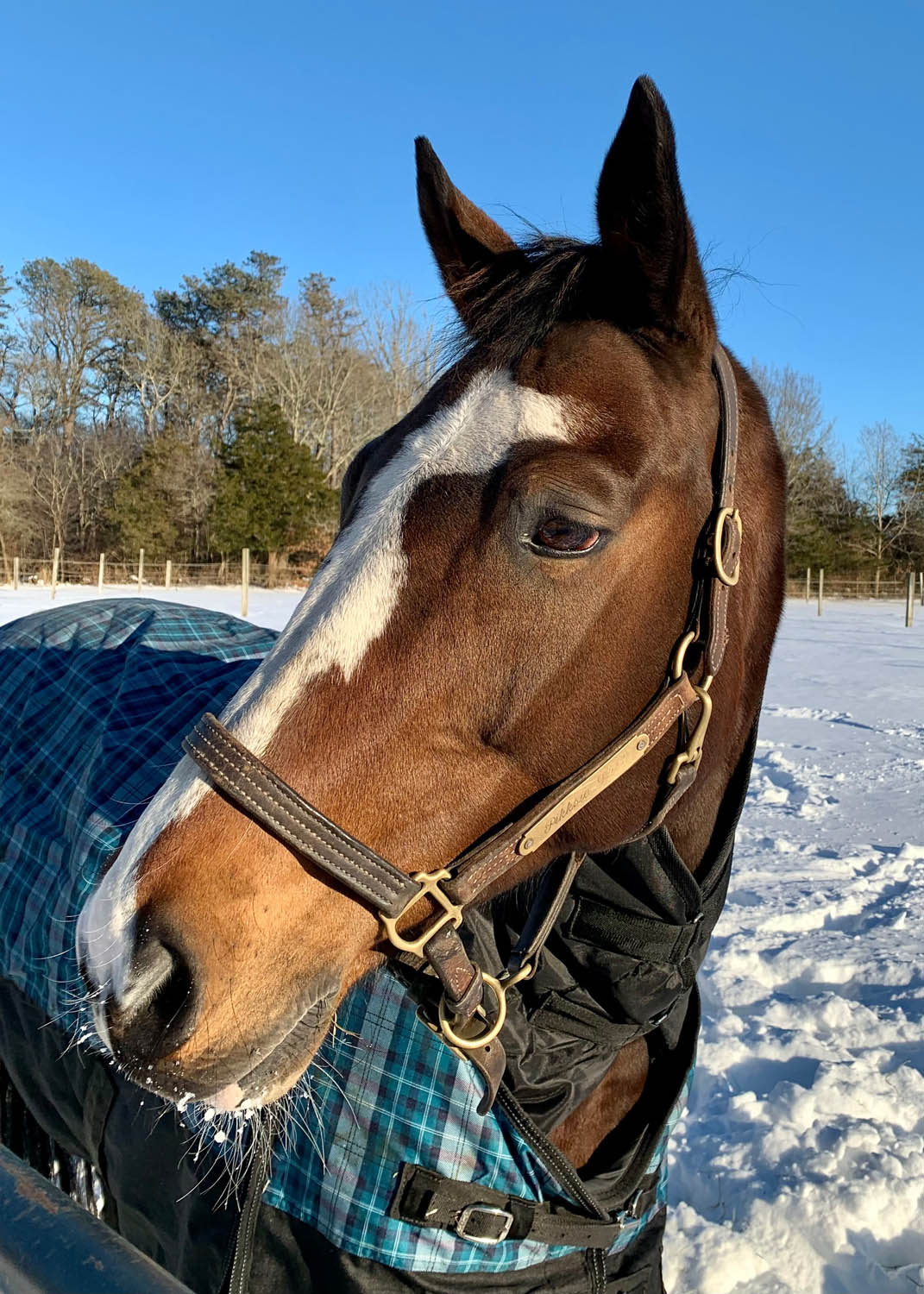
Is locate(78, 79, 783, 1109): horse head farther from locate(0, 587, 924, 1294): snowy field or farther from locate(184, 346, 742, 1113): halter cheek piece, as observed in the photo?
locate(0, 587, 924, 1294): snowy field

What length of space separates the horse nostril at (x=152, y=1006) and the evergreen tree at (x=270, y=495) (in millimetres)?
29679

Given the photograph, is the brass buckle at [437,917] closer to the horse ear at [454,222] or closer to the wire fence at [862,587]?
the horse ear at [454,222]

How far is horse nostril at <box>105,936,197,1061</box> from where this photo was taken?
1.00m

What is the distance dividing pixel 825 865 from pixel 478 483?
4.06 meters

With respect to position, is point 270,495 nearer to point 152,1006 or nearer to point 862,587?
point 862,587

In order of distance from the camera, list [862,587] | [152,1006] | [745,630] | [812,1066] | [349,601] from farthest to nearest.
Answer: [862,587], [812,1066], [745,630], [349,601], [152,1006]

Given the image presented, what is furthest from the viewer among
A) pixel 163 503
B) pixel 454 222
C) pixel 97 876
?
pixel 163 503

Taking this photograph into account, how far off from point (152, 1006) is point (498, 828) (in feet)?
1.71

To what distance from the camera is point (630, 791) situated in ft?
4.21

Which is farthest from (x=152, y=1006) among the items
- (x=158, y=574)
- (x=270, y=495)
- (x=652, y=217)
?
(x=158, y=574)

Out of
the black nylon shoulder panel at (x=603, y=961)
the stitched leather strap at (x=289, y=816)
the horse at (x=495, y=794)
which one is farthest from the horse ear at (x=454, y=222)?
the black nylon shoulder panel at (x=603, y=961)

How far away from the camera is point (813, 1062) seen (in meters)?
2.75

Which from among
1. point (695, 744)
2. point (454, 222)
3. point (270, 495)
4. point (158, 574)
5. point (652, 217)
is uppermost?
point (270, 495)

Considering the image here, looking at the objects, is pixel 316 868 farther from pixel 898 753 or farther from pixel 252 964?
pixel 898 753
